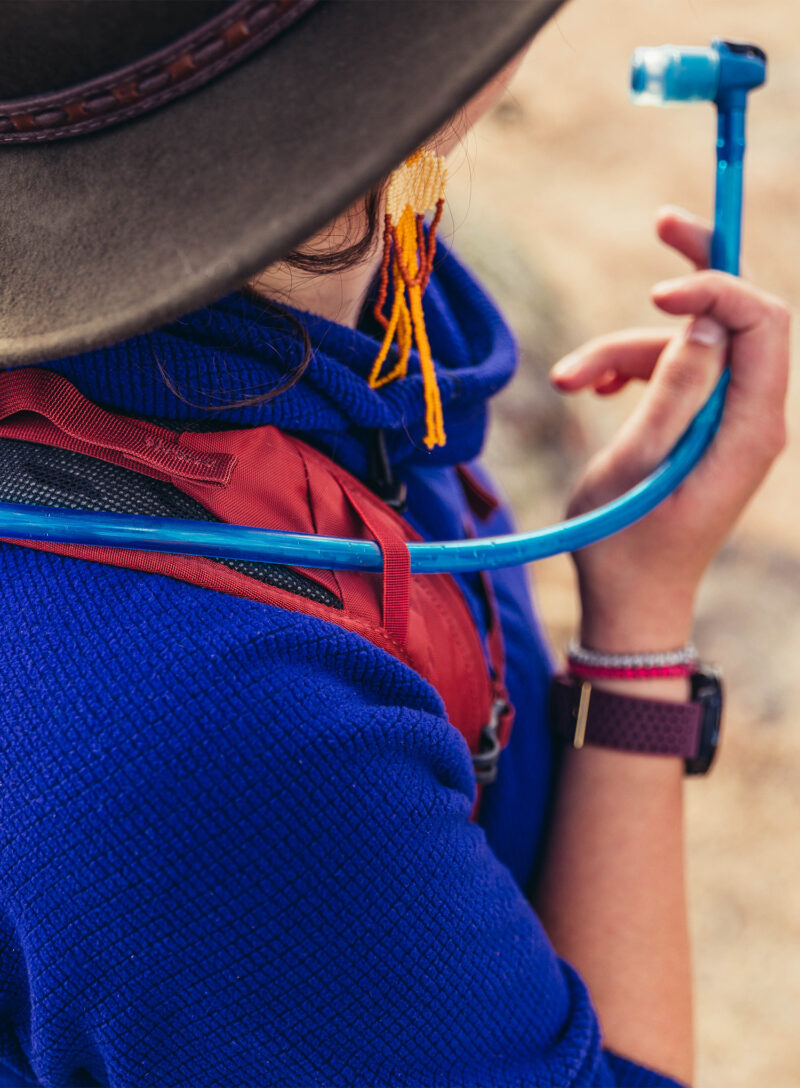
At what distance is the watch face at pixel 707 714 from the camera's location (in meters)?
0.89

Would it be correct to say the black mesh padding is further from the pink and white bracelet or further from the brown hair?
the pink and white bracelet

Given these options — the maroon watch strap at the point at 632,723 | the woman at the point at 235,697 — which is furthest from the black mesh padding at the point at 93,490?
the maroon watch strap at the point at 632,723

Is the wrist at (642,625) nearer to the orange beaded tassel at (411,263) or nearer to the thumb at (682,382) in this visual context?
the thumb at (682,382)

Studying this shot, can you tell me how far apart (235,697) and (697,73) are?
66cm

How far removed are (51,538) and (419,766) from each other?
0.84 ft

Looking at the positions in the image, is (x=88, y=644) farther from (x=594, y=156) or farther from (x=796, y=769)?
(x=594, y=156)

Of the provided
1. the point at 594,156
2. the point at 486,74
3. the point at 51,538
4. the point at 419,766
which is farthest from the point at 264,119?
the point at 594,156

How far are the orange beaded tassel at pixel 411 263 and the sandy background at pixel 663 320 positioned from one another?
0.03m

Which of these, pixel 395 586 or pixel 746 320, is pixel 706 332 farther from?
pixel 395 586

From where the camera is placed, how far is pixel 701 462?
2.92ft

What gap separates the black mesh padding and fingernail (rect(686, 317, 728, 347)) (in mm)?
485

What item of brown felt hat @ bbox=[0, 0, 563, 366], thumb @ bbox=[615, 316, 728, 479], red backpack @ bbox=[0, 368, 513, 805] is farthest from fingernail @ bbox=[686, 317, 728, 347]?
brown felt hat @ bbox=[0, 0, 563, 366]

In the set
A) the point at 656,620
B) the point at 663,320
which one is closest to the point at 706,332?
the point at 656,620

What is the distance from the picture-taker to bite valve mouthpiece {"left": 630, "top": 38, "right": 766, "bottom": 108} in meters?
0.80
